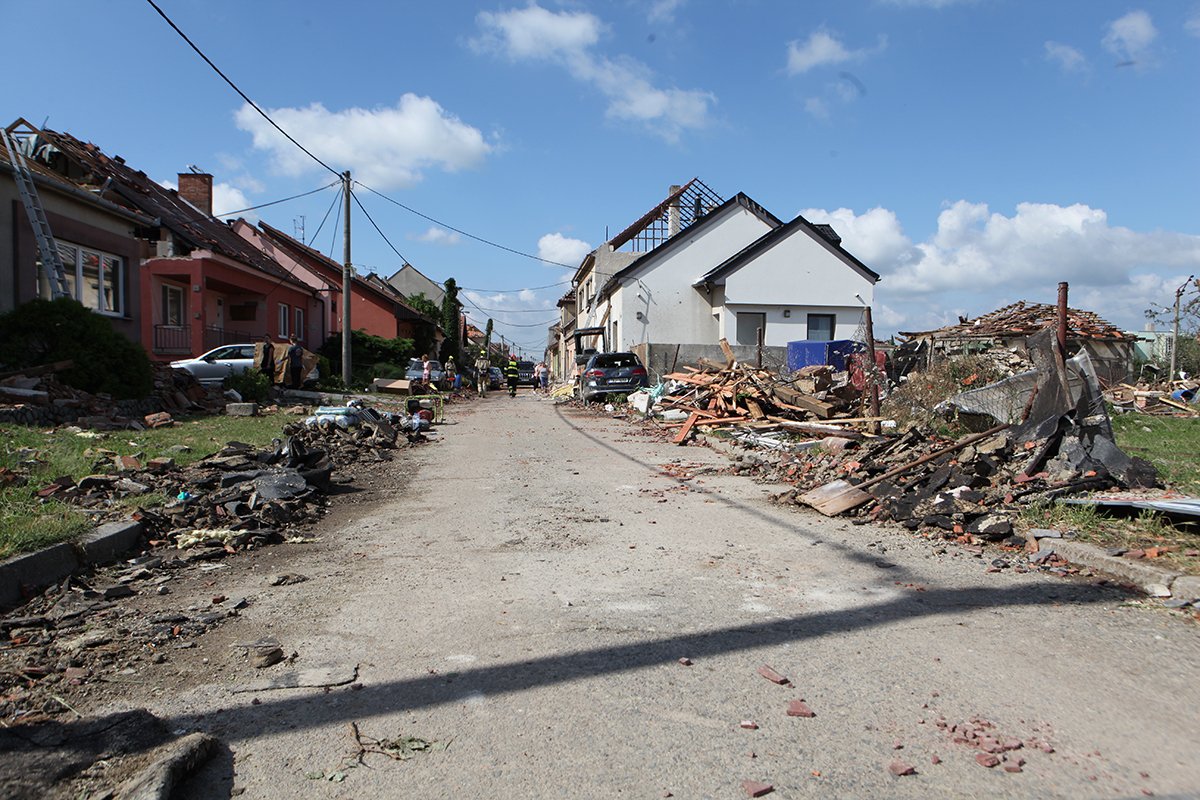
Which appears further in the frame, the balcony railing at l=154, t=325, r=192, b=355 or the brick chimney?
the brick chimney

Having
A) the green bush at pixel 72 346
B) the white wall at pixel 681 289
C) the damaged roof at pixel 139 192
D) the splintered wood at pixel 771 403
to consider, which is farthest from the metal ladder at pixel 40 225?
the white wall at pixel 681 289

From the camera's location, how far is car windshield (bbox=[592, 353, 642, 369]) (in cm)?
2656

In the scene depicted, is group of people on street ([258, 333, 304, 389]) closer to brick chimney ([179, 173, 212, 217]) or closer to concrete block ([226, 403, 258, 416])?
concrete block ([226, 403, 258, 416])

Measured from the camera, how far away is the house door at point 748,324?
1227 inches

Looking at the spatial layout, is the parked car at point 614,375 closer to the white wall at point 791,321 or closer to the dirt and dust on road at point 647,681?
the white wall at point 791,321

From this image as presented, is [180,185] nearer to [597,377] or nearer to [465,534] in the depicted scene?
[597,377]

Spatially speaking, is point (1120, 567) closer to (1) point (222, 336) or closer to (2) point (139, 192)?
(1) point (222, 336)

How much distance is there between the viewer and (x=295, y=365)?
2470cm

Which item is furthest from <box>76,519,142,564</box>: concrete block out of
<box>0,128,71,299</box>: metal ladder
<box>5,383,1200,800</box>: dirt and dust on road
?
<box>0,128,71,299</box>: metal ladder

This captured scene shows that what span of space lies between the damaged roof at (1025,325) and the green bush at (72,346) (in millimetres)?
20527

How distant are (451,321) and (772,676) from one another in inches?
2391

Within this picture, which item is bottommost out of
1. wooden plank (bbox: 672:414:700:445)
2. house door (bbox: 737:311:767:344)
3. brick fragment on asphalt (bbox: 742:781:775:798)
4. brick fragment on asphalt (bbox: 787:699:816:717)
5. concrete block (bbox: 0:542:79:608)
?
brick fragment on asphalt (bbox: 742:781:775:798)

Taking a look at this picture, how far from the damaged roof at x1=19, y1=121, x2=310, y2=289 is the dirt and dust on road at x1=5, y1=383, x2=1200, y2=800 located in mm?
19197

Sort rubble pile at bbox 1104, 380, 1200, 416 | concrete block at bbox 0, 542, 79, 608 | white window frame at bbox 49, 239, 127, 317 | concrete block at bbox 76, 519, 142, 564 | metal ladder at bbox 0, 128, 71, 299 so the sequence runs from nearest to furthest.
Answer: concrete block at bbox 0, 542, 79, 608 < concrete block at bbox 76, 519, 142, 564 < metal ladder at bbox 0, 128, 71, 299 < white window frame at bbox 49, 239, 127, 317 < rubble pile at bbox 1104, 380, 1200, 416
